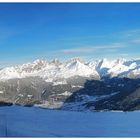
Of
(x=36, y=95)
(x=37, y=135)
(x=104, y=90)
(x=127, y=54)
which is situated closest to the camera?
(x=37, y=135)

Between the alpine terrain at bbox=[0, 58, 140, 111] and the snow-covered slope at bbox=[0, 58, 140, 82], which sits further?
the alpine terrain at bbox=[0, 58, 140, 111]

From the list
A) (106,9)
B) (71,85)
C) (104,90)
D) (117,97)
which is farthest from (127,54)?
(71,85)

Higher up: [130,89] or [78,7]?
[78,7]

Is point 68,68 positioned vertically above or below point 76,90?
above

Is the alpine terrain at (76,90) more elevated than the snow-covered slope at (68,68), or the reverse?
the snow-covered slope at (68,68)

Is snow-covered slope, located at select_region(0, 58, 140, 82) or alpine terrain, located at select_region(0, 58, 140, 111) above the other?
snow-covered slope, located at select_region(0, 58, 140, 82)

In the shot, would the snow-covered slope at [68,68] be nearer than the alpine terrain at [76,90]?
Yes

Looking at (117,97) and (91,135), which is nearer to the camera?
(91,135)

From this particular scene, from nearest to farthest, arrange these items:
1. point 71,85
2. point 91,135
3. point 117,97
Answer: point 91,135 → point 117,97 → point 71,85

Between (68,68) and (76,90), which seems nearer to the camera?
(76,90)

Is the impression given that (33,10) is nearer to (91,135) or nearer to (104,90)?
(91,135)
